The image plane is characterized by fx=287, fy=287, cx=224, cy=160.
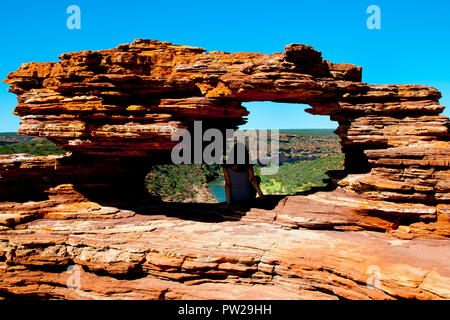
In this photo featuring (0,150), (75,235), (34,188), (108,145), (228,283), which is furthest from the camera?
(0,150)

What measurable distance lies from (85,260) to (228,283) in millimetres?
4961

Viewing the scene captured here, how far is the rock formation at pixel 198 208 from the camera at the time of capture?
895 cm

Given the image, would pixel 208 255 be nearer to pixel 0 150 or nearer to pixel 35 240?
pixel 35 240

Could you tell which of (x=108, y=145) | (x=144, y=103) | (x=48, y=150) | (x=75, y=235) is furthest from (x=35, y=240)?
(x=48, y=150)

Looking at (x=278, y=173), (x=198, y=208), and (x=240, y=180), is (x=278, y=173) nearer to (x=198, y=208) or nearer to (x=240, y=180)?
(x=240, y=180)

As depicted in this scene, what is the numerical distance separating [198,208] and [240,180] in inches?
87.8

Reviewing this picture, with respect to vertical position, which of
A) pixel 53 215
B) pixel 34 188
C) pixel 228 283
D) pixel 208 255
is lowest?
pixel 228 283

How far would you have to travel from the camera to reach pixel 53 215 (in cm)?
1148

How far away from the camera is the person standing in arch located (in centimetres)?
1252

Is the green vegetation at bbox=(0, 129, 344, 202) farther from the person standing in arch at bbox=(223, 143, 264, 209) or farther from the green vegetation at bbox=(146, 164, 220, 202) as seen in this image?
the person standing in arch at bbox=(223, 143, 264, 209)

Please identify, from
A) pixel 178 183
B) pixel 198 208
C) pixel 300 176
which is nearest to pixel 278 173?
pixel 300 176

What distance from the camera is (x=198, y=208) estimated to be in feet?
41.3

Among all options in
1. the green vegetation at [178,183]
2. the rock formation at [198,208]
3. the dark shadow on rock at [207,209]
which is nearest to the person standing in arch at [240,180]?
the dark shadow on rock at [207,209]

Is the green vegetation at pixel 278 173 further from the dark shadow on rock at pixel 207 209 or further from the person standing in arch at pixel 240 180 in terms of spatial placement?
the dark shadow on rock at pixel 207 209
